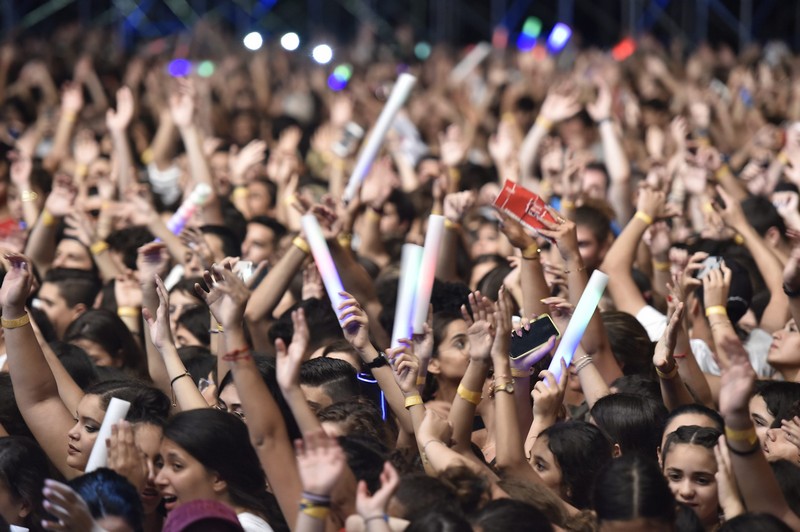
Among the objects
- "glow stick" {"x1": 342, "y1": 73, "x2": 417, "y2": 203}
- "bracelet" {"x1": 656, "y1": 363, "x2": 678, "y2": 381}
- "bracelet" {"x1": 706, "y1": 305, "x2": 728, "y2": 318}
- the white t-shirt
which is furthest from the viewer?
"glow stick" {"x1": 342, "y1": 73, "x2": 417, "y2": 203}

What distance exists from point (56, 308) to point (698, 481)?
354 cm

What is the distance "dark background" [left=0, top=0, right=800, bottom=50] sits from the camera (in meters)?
17.0

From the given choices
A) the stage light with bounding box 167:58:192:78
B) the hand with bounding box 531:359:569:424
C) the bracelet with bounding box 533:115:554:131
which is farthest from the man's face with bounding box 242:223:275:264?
the stage light with bounding box 167:58:192:78

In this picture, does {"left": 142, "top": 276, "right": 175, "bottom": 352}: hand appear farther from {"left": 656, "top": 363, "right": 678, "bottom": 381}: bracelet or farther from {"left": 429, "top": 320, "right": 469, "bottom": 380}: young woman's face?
{"left": 656, "top": 363, "right": 678, "bottom": 381}: bracelet

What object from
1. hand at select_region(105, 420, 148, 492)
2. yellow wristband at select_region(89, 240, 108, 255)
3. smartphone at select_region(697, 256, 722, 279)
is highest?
smartphone at select_region(697, 256, 722, 279)

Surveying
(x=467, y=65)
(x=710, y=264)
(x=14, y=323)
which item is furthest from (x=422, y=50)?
(x=14, y=323)

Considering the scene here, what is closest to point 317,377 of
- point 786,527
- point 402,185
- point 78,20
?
point 786,527

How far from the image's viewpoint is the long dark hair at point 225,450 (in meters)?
3.62

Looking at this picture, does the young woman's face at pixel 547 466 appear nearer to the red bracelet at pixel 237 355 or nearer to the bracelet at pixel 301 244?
the red bracelet at pixel 237 355

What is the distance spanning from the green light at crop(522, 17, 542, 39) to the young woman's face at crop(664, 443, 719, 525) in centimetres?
1430

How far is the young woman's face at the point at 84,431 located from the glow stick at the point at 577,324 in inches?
57.9

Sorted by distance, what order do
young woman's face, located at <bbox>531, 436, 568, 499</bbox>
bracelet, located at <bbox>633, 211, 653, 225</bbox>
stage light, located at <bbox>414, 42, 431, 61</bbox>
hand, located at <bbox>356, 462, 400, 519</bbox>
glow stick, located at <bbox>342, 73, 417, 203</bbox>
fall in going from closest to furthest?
hand, located at <bbox>356, 462, 400, 519</bbox>
young woman's face, located at <bbox>531, 436, 568, 499</bbox>
bracelet, located at <bbox>633, 211, 653, 225</bbox>
glow stick, located at <bbox>342, 73, 417, 203</bbox>
stage light, located at <bbox>414, 42, 431, 61</bbox>

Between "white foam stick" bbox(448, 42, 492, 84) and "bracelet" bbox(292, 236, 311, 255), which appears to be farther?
"white foam stick" bbox(448, 42, 492, 84)

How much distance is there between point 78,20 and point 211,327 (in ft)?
44.7
